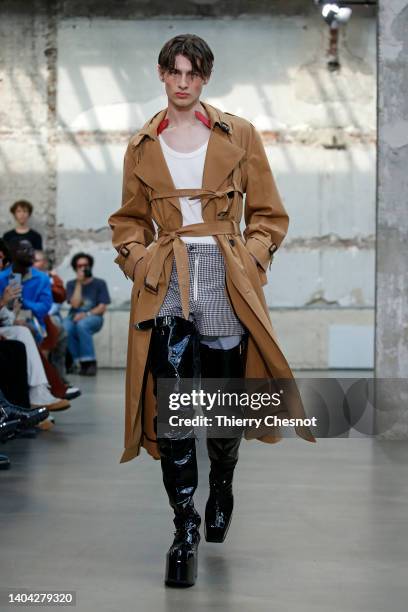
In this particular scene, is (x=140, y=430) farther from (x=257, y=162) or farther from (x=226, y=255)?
(x=257, y=162)

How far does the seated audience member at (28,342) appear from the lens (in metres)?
7.51

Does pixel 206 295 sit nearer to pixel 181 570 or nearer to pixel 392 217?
pixel 181 570

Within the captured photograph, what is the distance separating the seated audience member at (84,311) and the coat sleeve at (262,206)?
31.0 ft

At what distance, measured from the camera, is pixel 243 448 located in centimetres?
688

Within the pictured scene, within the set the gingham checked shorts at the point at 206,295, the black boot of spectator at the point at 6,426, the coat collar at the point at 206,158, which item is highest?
the coat collar at the point at 206,158

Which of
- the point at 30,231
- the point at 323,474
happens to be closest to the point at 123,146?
the point at 30,231

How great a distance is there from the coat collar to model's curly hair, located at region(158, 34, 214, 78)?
165mm

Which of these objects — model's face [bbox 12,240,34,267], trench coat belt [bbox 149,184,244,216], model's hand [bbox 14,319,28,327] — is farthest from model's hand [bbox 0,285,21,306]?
trench coat belt [bbox 149,184,244,216]

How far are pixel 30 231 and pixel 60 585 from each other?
400 inches

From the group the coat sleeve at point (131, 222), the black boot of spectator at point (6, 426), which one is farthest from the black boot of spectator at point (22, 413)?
the coat sleeve at point (131, 222)

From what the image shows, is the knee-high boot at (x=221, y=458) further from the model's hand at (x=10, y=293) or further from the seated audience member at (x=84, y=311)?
the seated audience member at (x=84, y=311)

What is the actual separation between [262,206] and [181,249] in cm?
39

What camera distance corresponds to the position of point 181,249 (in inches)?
146

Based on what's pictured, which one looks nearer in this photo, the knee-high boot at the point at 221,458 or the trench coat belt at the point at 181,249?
the trench coat belt at the point at 181,249
